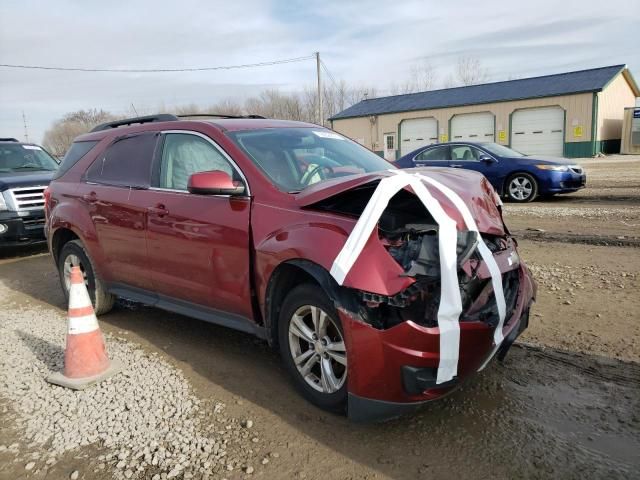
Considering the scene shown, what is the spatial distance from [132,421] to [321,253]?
5.31ft

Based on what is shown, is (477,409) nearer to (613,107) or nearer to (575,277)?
(575,277)

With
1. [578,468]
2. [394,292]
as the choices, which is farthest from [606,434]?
[394,292]

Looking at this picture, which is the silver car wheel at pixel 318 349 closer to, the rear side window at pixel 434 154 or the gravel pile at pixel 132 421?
the gravel pile at pixel 132 421

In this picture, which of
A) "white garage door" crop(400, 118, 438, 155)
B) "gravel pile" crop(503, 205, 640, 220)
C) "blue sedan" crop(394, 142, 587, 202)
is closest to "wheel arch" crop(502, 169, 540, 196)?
"blue sedan" crop(394, 142, 587, 202)

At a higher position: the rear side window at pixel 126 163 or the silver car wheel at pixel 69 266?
the rear side window at pixel 126 163

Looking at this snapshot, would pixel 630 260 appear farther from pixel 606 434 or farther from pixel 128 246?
pixel 128 246

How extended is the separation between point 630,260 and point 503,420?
409cm

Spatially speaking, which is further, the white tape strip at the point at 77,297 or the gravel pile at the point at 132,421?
the white tape strip at the point at 77,297

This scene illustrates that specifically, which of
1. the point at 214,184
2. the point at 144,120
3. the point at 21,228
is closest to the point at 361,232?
the point at 214,184

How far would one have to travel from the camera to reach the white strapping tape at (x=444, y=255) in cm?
274

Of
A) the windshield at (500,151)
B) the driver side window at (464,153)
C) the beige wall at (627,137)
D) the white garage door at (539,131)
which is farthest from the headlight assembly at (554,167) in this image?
the beige wall at (627,137)

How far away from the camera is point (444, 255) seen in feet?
9.11

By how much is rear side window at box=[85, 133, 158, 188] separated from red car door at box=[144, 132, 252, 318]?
0.62ft

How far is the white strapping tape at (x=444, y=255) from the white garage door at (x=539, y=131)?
Answer: 34209mm
